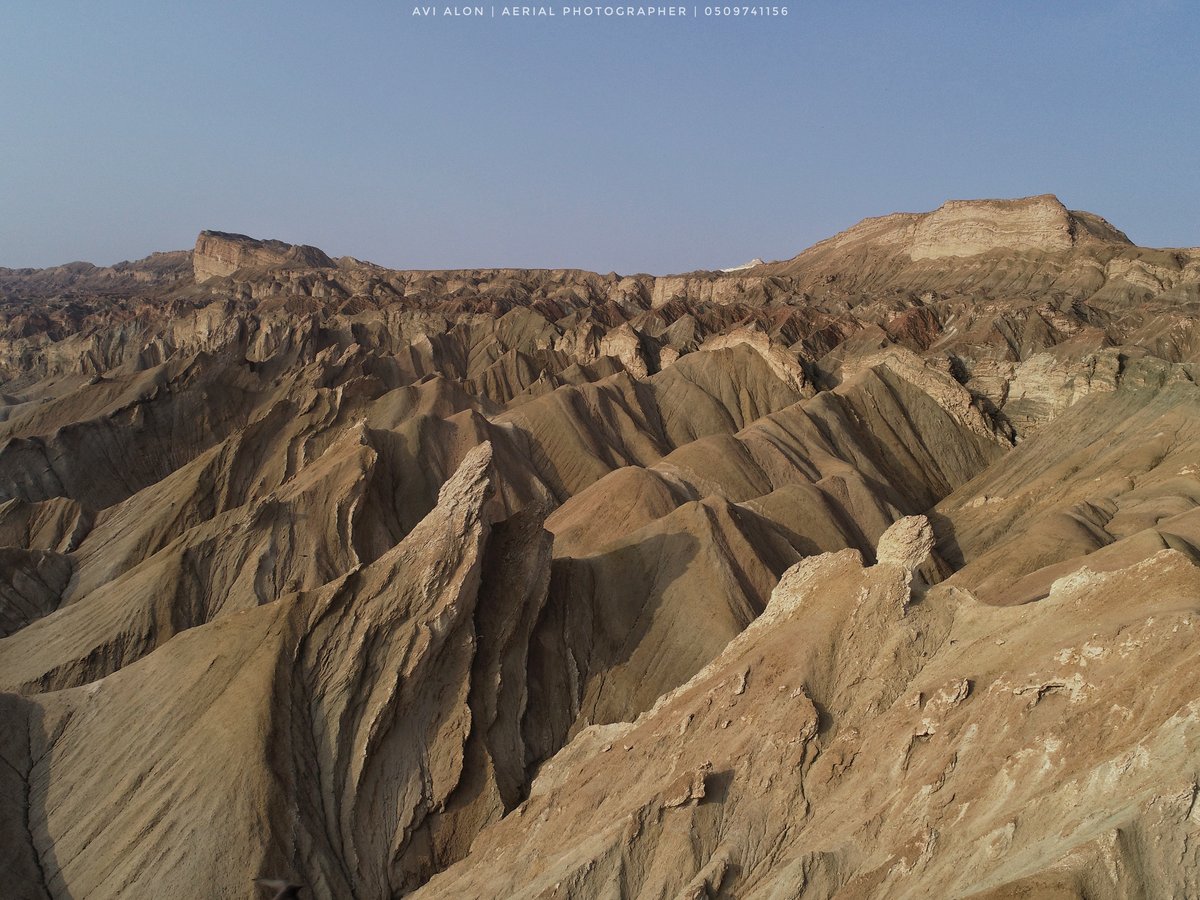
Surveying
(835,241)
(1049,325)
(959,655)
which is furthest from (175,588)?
(835,241)

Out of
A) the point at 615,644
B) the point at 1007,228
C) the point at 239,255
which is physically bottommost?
the point at 615,644

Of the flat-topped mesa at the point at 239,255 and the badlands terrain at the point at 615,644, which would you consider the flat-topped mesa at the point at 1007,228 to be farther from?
the flat-topped mesa at the point at 239,255

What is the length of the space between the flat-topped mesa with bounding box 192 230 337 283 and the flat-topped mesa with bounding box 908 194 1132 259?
103690mm

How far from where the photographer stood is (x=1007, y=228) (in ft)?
315

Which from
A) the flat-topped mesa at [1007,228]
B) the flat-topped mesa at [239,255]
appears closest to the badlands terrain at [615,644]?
the flat-topped mesa at [1007,228]

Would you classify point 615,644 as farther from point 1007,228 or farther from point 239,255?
point 239,255

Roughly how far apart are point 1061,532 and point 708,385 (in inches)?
1250

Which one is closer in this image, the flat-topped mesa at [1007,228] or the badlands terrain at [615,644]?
the badlands terrain at [615,644]

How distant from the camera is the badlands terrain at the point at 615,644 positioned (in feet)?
36.8

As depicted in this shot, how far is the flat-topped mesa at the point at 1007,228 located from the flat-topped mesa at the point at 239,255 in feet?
340

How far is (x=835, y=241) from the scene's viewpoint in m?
132

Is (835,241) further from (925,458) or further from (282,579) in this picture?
(282,579)

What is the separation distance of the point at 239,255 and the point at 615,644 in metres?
149

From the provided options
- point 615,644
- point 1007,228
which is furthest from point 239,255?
point 615,644
